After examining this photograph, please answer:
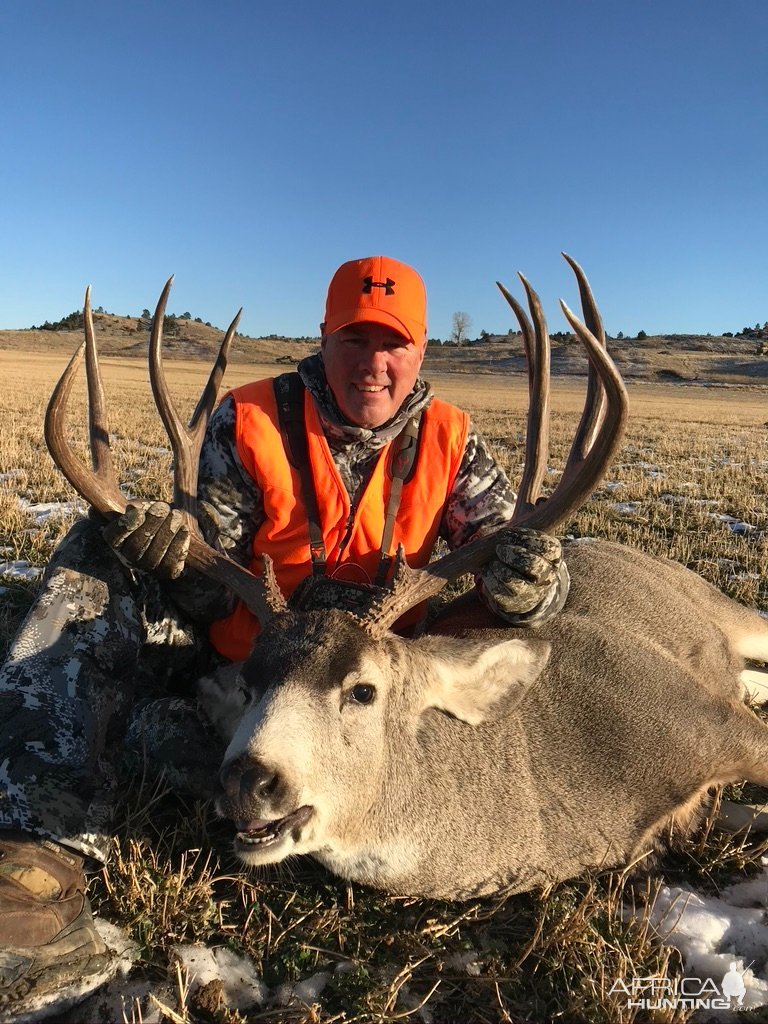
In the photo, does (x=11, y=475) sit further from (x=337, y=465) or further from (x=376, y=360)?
(x=376, y=360)

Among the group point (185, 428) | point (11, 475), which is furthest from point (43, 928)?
point (11, 475)

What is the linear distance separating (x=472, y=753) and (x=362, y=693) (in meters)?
0.60

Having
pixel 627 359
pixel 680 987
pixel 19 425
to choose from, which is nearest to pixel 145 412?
pixel 19 425

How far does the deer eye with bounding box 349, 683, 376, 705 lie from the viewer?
2.63m

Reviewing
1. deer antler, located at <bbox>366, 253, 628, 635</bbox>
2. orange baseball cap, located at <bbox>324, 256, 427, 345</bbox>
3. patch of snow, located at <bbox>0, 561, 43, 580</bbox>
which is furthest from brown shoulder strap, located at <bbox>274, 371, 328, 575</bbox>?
patch of snow, located at <bbox>0, 561, 43, 580</bbox>

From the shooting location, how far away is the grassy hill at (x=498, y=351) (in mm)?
61906

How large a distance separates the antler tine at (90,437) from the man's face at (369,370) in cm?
117

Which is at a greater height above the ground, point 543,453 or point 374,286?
point 374,286

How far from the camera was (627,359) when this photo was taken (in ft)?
224

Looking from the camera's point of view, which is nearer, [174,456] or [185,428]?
[174,456]

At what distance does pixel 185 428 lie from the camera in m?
3.44

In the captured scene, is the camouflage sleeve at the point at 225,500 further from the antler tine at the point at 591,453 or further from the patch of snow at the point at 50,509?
the patch of snow at the point at 50,509

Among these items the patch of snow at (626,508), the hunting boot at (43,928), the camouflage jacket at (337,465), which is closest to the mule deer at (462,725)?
the camouflage jacket at (337,465)

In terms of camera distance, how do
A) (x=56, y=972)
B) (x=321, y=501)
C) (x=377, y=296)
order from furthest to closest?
(x=321, y=501) < (x=377, y=296) < (x=56, y=972)
